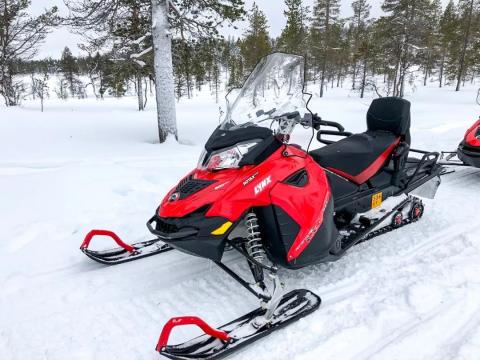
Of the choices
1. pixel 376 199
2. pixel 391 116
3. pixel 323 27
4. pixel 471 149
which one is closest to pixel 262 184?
pixel 376 199

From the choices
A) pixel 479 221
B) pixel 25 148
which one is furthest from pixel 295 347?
pixel 25 148

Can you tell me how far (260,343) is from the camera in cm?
222

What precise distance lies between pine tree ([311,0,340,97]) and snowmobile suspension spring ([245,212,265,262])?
30.8m

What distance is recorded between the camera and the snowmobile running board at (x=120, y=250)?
10.3ft

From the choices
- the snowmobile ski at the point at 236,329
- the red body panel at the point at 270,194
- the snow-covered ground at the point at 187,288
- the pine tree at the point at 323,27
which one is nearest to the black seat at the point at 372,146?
the red body panel at the point at 270,194

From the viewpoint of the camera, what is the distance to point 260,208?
248 cm

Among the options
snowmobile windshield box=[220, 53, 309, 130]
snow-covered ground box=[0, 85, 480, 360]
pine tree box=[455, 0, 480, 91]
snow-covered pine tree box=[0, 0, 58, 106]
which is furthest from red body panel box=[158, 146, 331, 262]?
pine tree box=[455, 0, 480, 91]

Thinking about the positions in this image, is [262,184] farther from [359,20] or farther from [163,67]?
[359,20]

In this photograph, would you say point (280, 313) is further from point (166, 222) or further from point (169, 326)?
point (166, 222)

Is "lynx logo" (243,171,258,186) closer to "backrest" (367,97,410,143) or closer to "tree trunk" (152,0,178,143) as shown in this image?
"backrest" (367,97,410,143)

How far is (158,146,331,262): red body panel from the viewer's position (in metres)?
2.27

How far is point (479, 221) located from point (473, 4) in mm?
34348

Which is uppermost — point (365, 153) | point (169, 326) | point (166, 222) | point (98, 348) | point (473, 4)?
point (473, 4)

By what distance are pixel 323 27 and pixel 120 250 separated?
109 feet
